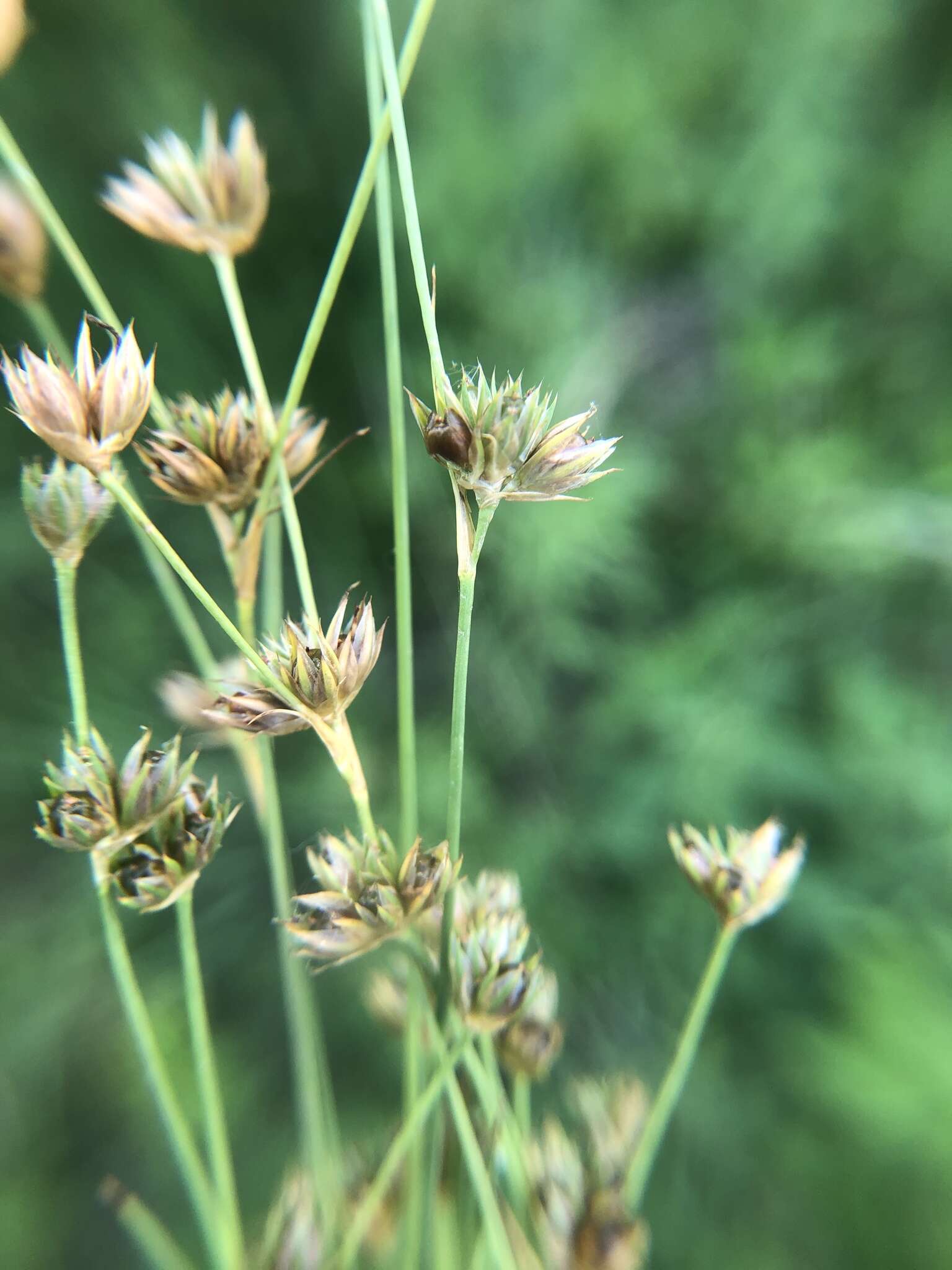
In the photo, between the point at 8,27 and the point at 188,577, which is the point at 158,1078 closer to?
the point at 188,577

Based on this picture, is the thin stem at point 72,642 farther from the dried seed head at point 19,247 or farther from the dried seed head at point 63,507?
the dried seed head at point 19,247

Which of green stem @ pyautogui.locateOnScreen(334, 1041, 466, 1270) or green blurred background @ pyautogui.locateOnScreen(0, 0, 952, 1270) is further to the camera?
green blurred background @ pyautogui.locateOnScreen(0, 0, 952, 1270)

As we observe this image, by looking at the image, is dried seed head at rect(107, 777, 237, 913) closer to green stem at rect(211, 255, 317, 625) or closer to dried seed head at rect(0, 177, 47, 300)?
green stem at rect(211, 255, 317, 625)

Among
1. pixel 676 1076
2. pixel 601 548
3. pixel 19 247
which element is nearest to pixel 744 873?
pixel 676 1076

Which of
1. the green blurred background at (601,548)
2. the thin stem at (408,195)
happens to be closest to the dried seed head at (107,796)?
the thin stem at (408,195)

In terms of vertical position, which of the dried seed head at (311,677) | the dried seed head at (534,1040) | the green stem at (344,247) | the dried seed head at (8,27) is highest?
the dried seed head at (8,27)

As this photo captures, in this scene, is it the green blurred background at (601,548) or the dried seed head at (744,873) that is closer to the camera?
the dried seed head at (744,873)

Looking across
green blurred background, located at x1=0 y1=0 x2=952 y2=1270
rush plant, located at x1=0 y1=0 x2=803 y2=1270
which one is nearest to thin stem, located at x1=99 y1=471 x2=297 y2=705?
rush plant, located at x1=0 y1=0 x2=803 y2=1270

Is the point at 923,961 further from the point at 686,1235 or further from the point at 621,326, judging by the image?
the point at 621,326
